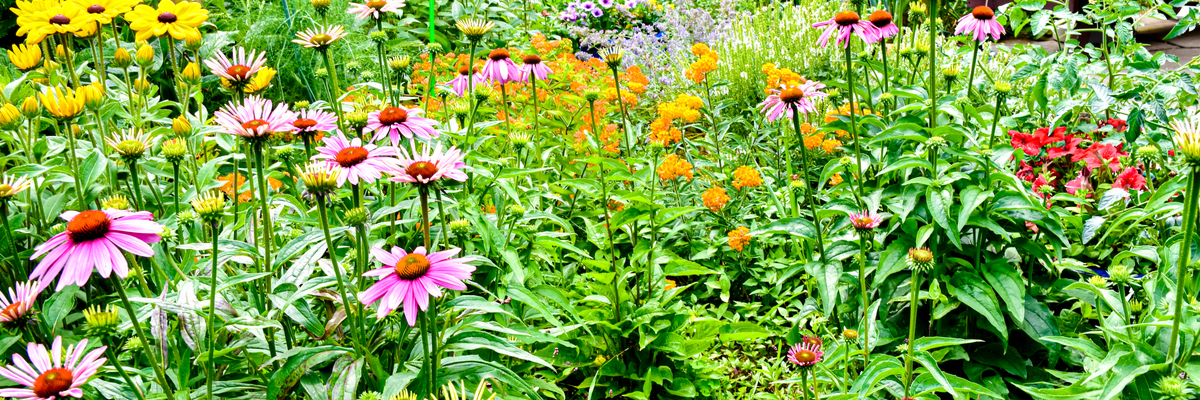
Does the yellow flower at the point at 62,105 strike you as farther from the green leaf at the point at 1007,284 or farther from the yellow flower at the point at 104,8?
the green leaf at the point at 1007,284

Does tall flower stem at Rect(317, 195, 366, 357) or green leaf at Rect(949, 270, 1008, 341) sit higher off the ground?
tall flower stem at Rect(317, 195, 366, 357)

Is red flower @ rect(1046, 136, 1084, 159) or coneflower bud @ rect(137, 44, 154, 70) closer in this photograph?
coneflower bud @ rect(137, 44, 154, 70)

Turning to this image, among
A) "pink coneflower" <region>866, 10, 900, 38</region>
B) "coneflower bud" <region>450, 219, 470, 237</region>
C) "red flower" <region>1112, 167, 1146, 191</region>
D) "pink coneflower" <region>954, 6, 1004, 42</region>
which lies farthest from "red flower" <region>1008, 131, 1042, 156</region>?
"coneflower bud" <region>450, 219, 470, 237</region>

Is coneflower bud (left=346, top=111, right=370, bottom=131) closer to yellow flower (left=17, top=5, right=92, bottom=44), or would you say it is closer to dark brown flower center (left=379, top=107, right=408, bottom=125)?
dark brown flower center (left=379, top=107, right=408, bottom=125)

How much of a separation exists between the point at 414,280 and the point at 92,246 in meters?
0.39

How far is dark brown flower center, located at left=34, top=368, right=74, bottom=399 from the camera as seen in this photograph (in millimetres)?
831

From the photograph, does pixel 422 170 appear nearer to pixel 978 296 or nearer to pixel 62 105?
pixel 62 105

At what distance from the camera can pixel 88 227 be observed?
36.3 inches

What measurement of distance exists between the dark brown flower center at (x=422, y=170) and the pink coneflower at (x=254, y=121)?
0.84ft

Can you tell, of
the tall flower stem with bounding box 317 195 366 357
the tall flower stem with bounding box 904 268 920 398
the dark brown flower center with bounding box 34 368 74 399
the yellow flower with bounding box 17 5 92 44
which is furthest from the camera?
the yellow flower with bounding box 17 5 92 44

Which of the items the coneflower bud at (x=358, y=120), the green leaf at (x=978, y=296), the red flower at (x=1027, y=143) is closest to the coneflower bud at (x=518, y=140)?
the coneflower bud at (x=358, y=120)

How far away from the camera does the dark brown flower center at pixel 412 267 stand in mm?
963

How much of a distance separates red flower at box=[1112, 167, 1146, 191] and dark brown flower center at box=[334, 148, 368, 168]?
201 centimetres

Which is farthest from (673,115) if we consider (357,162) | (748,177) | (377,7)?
(357,162)
